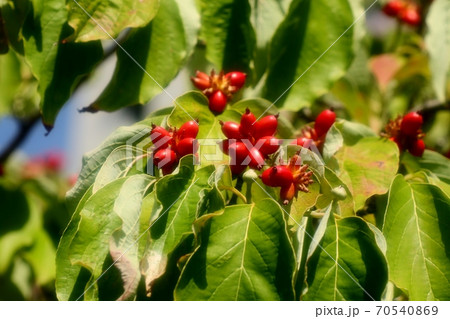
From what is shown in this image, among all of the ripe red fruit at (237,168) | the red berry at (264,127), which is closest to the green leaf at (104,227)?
the ripe red fruit at (237,168)

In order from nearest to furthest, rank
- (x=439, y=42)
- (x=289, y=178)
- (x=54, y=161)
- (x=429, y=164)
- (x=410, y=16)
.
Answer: (x=289, y=178) < (x=429, y=164) < (x=439, y=42) < (x=410, y=16) < (x=54, y=161)

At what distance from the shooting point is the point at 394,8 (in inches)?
155

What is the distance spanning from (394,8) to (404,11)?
6 centimetres

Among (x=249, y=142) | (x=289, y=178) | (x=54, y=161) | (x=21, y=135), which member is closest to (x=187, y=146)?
(x=249, y=142)

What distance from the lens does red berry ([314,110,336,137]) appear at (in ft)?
6.38

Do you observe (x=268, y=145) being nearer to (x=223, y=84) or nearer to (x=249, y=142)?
(x=249, y=142)

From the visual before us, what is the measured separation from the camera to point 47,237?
10.8 ft

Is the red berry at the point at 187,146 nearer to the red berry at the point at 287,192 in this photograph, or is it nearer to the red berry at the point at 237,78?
the red berry at the point at 287,192

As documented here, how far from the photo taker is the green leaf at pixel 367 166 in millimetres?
1801

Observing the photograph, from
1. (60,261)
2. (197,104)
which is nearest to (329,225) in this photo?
(197,104)

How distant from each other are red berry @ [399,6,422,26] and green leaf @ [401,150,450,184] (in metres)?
2.04

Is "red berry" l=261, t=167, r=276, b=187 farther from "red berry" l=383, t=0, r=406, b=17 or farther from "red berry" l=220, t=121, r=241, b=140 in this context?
"red berry" l=383, t=0, r=406, b=17

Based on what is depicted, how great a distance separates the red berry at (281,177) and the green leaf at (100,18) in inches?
22.4

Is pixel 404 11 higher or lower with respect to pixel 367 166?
lower
